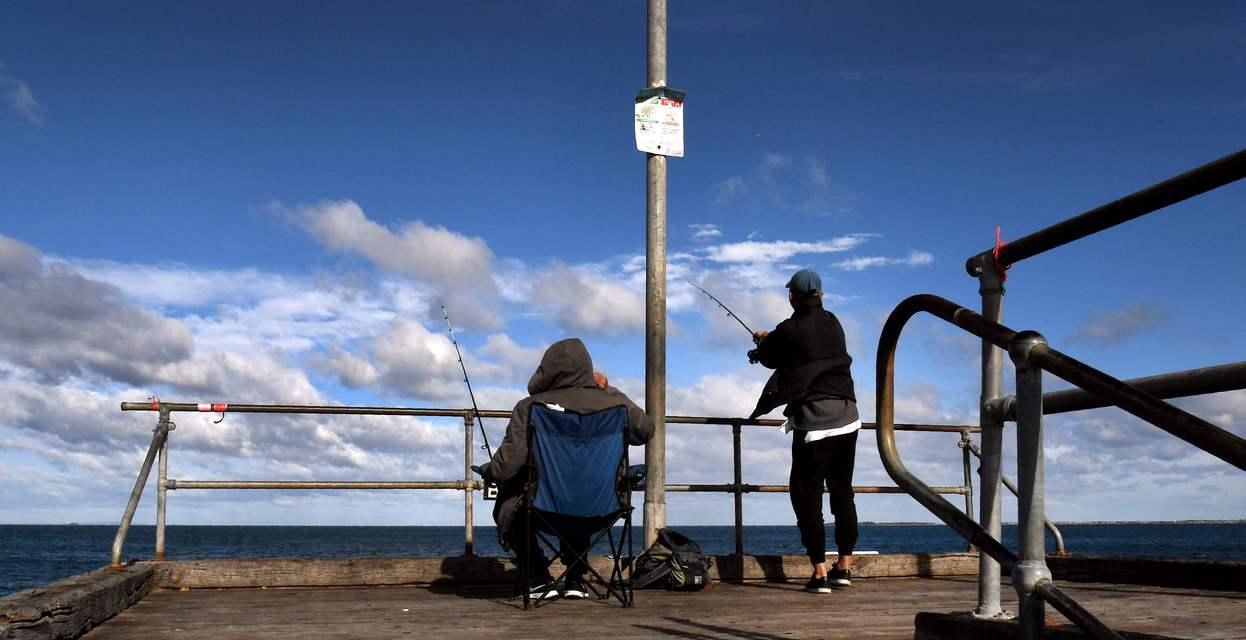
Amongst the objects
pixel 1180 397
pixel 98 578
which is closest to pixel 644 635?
pixel 1180 397

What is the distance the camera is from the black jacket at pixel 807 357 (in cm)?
614

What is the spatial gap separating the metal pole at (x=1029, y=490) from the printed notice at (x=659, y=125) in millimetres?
5133

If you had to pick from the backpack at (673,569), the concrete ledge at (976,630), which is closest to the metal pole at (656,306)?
the backpack at (673,569)

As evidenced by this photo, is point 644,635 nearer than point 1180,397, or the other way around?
point 1180,397

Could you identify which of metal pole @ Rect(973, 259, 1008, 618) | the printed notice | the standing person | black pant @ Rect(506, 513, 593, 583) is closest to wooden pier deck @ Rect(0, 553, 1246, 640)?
metal pole @ Rect(973, 259, 1008, 618)

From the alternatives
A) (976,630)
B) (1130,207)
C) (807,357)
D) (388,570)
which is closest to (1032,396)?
(1130,207)

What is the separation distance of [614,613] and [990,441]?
2.42 m

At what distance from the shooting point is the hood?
5.68 metres

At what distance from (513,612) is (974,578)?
12.0 ft

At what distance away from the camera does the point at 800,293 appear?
6.36 meters

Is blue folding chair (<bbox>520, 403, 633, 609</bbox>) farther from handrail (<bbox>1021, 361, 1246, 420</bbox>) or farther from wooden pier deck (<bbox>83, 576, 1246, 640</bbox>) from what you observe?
handrail (<bbox>1021, 361, 1246, 420</bbox>)

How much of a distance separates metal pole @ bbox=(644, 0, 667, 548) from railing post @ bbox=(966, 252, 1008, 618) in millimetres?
3794

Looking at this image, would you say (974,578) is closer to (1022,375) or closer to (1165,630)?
(1165,630)

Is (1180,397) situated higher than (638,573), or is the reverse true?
(1180,397)
